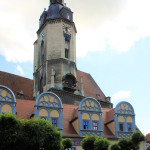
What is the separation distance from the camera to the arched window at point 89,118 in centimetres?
2534

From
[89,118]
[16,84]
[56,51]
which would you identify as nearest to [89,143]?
[89,118]

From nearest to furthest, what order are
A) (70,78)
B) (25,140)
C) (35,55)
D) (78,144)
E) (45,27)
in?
1. (25,140)
2. (78,144)
3. (70,78)
4. (45,27)
5. (35,55)

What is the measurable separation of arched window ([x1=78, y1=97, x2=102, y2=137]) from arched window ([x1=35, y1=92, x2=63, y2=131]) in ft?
7.23

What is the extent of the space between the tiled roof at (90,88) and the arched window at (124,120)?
19.7 meters

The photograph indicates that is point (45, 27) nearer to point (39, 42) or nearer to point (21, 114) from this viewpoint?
point (39, 42)

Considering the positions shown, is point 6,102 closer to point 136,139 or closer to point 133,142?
point 133,142

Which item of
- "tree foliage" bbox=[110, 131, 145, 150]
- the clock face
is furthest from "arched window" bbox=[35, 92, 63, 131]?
the clock face

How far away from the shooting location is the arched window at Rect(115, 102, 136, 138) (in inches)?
1072

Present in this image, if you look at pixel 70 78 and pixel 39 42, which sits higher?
pixel 39 42

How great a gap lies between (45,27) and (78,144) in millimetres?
28575

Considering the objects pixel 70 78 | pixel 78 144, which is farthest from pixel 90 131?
pixel 70 78

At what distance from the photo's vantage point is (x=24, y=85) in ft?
153

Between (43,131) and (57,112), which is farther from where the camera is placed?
(57,112)

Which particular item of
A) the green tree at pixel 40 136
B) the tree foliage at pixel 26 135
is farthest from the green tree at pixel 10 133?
the green tree at pixel 40 136
